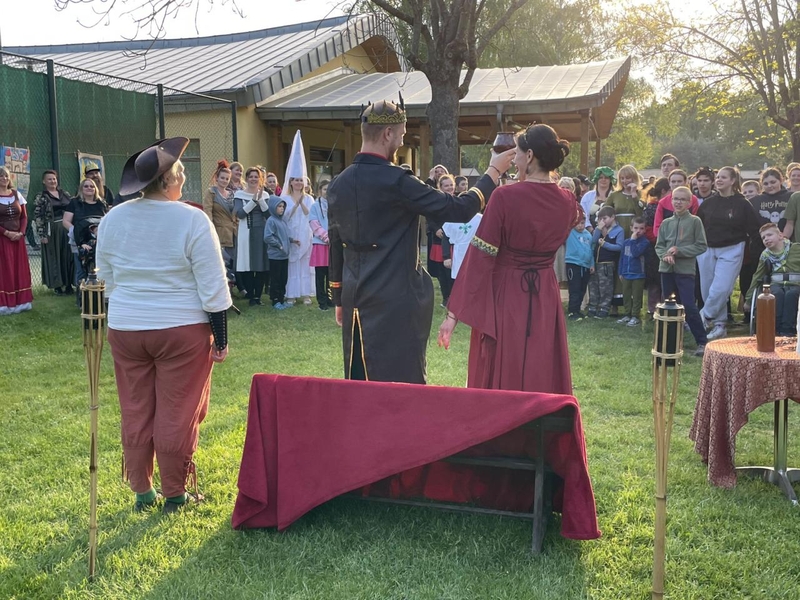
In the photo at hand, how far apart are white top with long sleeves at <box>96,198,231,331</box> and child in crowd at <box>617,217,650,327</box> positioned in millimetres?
6916

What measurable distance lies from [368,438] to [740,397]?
7.02ft

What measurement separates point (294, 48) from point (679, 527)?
19298 millimetres

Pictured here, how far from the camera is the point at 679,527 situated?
3.79 metres

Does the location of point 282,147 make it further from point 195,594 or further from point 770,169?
point 195,594

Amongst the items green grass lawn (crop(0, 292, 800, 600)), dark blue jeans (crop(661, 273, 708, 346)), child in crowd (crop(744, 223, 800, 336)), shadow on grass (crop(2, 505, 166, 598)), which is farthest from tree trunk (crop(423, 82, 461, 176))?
shadow on grass (crop(2, 505, 166, 598))

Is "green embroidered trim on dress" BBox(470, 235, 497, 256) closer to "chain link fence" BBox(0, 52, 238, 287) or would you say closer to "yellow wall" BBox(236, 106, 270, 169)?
"chain link fence" BBox(0, 52, 238, 287)

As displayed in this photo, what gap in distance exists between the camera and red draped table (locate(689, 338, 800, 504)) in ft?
13.3

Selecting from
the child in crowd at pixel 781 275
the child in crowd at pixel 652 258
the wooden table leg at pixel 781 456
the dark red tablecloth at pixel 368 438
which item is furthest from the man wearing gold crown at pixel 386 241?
the child in crowd at pixel 652 258

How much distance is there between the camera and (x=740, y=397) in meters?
4.13

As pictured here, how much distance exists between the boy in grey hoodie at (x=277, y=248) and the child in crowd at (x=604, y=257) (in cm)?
426

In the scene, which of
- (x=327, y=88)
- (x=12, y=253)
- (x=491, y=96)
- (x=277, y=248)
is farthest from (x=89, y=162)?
(x=491, y=96)

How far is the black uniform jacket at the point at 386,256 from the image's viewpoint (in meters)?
3.78

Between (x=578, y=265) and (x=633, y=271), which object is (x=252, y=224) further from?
(x=633, y=271)

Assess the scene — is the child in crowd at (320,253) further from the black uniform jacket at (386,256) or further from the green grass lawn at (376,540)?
the black uniform jacket at (386,256)
